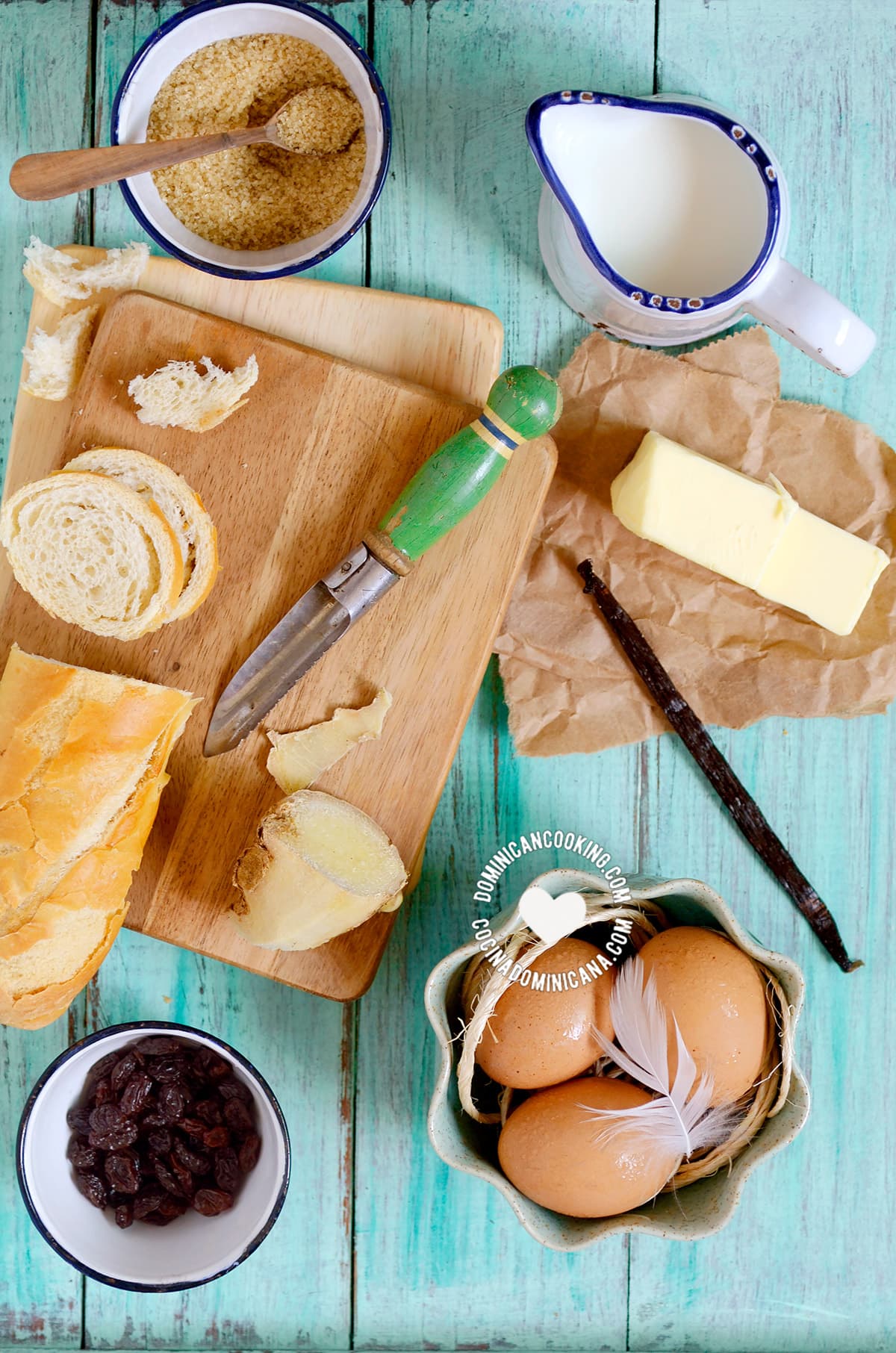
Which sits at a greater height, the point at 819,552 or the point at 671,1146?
the point at 819,552

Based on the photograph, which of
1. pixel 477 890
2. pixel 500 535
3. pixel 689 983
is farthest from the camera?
pixel 477 890

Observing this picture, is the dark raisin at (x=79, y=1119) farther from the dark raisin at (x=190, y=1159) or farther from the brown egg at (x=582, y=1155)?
the brown egg at (x=582, y=1155)

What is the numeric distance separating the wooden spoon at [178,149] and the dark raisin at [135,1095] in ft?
3.36

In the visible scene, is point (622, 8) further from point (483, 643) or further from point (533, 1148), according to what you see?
point (533, 1148)

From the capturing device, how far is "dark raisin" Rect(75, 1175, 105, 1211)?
4.00ft

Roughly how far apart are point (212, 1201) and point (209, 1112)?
0.10 meters

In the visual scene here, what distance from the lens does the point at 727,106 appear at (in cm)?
→ 129

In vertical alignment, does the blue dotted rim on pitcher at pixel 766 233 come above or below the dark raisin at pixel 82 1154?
above

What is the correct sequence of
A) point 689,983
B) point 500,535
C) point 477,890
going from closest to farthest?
point 689,983 → point 500,535 → point 477,890

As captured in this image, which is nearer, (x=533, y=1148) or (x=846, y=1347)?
(x=533, y=1148)

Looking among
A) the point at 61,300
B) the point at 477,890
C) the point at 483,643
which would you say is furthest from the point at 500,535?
the point at 61,300

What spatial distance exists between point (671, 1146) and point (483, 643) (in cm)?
59

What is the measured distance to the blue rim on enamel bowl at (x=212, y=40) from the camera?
113 cm

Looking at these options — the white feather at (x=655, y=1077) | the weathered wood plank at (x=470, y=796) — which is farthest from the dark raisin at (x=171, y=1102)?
the white feather at (x=655, y=1077)
